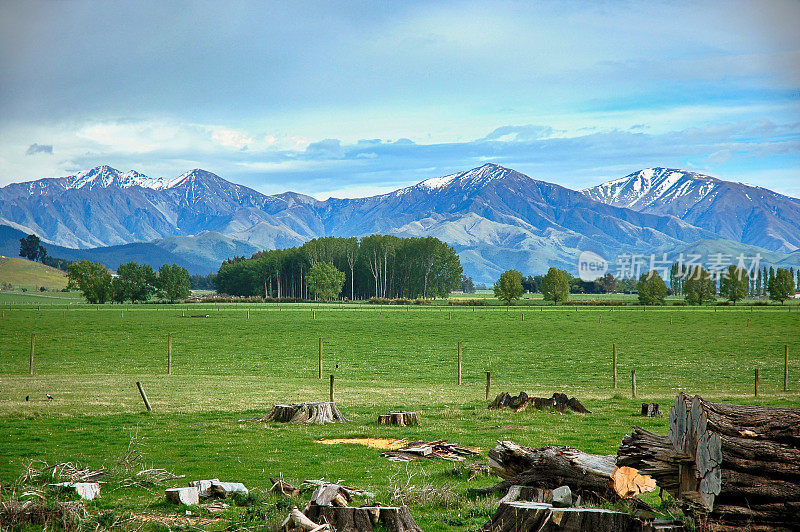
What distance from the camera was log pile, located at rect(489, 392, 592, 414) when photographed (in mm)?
21125

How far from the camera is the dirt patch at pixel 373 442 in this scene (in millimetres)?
15577

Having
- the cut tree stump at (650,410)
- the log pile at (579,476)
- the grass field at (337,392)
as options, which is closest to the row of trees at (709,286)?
the grass field at (337,392)

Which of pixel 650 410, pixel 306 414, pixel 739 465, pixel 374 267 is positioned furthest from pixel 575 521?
pixel 374 267

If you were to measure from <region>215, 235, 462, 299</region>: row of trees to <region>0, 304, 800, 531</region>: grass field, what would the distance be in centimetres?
9986

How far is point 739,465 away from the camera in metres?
7.12

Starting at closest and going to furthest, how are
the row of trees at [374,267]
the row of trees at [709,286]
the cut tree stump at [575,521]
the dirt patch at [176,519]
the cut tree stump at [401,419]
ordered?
the cut tree stump at [575,521] < the dirt patch at [176,519] < the cut tree stump at [401,419] < the row of trees at [709,286] < the row of trees at [374,267]

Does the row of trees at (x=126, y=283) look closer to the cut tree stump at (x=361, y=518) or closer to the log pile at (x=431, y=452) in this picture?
the log pile at (x=431, y=452)

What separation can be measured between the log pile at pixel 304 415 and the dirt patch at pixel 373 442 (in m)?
2.39

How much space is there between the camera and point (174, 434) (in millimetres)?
17156

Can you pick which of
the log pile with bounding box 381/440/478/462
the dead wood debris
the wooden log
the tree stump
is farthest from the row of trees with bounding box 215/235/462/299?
the wooden log

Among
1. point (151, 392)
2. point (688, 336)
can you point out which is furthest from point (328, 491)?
point (688, 336)

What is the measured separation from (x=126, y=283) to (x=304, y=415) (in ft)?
483

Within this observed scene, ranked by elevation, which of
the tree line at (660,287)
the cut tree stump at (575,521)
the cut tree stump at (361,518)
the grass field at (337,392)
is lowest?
the grass field at (337,392)

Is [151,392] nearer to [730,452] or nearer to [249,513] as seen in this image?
[249,513]
